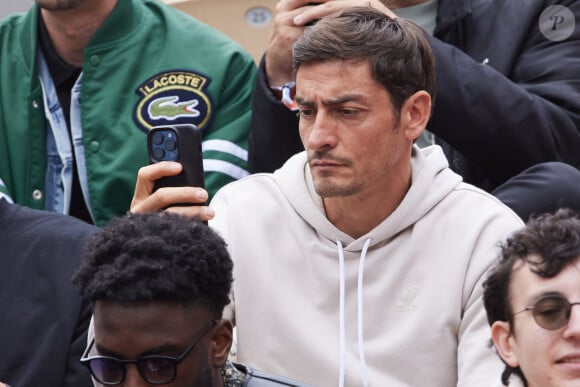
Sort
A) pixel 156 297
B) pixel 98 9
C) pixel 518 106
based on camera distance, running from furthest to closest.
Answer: pixel 98 9, pixel 518 106, pixel 156 297

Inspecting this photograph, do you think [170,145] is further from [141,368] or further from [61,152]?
[61,152]

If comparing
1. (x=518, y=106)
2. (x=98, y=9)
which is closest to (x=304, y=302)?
(x=518, y=106)

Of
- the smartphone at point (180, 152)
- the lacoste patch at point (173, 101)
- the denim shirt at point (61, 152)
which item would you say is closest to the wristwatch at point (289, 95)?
the lacoste patch at point (173, 101)

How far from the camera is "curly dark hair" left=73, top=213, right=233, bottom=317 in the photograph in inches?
116

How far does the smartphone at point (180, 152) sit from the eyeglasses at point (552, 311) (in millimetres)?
1012

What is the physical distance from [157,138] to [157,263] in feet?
1.81

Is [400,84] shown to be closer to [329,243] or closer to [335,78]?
[335,78]

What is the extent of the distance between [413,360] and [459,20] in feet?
4.78

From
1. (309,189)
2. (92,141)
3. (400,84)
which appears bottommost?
(92,141)

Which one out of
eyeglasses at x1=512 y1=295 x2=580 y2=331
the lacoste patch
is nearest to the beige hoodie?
eyeglasses at x1=512 y1=295 x2=580 y2=331

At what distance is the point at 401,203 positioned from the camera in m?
3.56

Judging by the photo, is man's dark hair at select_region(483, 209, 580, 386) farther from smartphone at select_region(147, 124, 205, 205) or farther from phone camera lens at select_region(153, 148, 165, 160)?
phone camera lens at select_region(153, 148, 165, 160)

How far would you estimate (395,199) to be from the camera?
3.62m

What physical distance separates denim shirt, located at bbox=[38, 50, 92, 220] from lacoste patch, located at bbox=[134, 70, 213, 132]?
0.22 m
